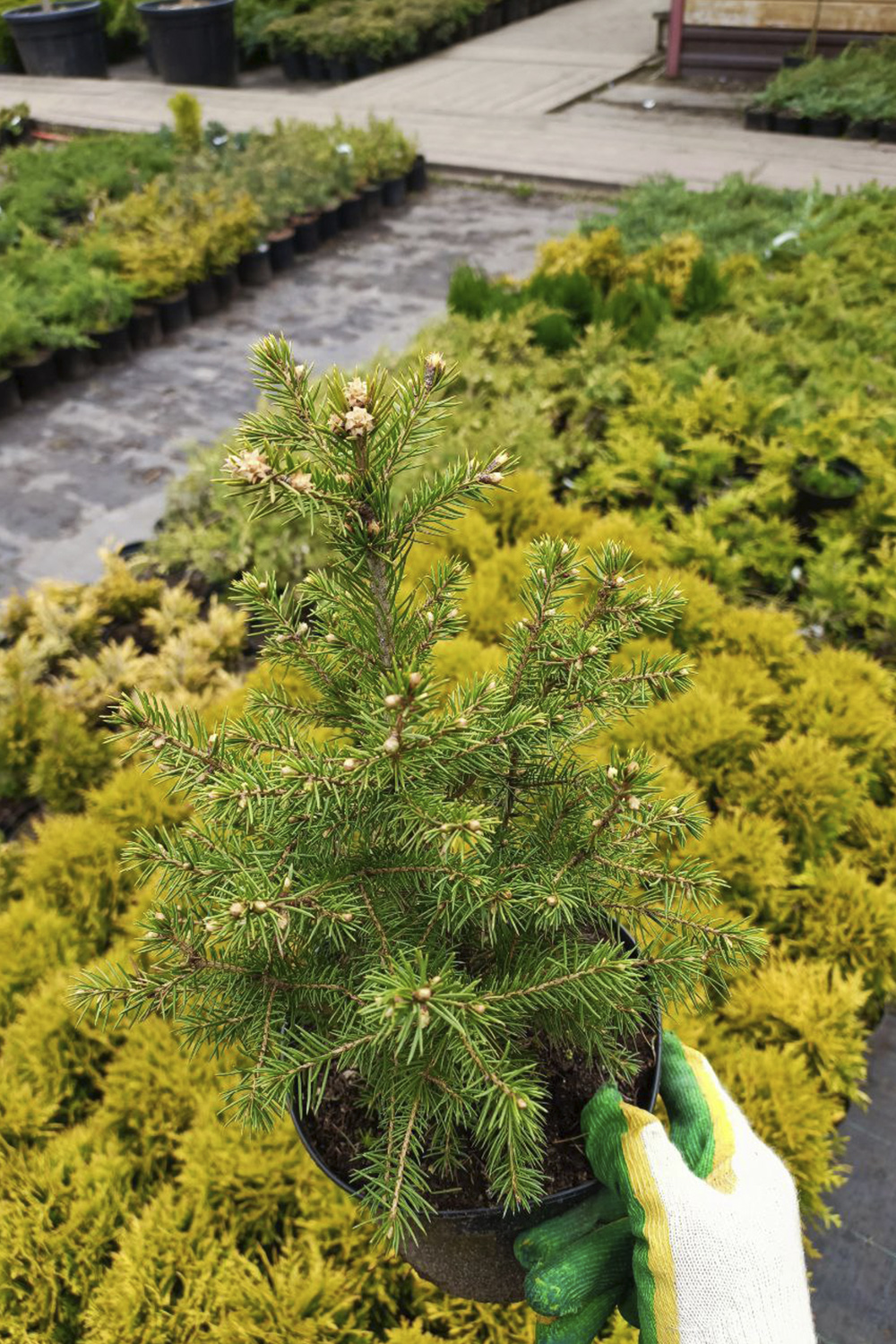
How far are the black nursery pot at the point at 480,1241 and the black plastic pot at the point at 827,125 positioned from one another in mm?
11149

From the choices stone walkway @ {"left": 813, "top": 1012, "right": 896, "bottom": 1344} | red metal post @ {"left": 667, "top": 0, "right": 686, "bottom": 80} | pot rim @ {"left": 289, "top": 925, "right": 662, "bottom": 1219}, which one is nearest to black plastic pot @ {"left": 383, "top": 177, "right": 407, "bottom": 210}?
red metal post @ {"left": 667, "top": 0, "right": 686, "bottom": 80}

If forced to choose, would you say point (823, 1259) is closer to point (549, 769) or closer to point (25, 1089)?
point (549, 769)

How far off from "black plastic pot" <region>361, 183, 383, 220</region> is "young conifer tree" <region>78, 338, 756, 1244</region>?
8847mm

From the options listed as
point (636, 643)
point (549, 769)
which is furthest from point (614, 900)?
point (636, 643)

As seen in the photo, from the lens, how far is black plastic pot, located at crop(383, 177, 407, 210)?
9.13 m

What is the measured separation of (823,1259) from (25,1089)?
1877 mm

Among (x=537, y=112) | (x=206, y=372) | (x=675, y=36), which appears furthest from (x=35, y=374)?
(x=675, y=36)

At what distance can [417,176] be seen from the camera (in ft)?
31.2

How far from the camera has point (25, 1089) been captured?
2127 millimetres

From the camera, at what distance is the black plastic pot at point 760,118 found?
1018 cm

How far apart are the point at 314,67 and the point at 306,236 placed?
291 inches

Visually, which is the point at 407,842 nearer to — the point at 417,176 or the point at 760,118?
the point at 417,176

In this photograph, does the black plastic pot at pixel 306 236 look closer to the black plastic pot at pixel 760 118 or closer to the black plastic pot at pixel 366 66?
the black plastic pot at pixel 760 118

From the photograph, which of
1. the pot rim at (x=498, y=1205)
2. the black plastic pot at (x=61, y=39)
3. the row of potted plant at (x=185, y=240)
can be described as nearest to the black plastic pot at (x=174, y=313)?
the row of potted plant at (x=185, y=240)
